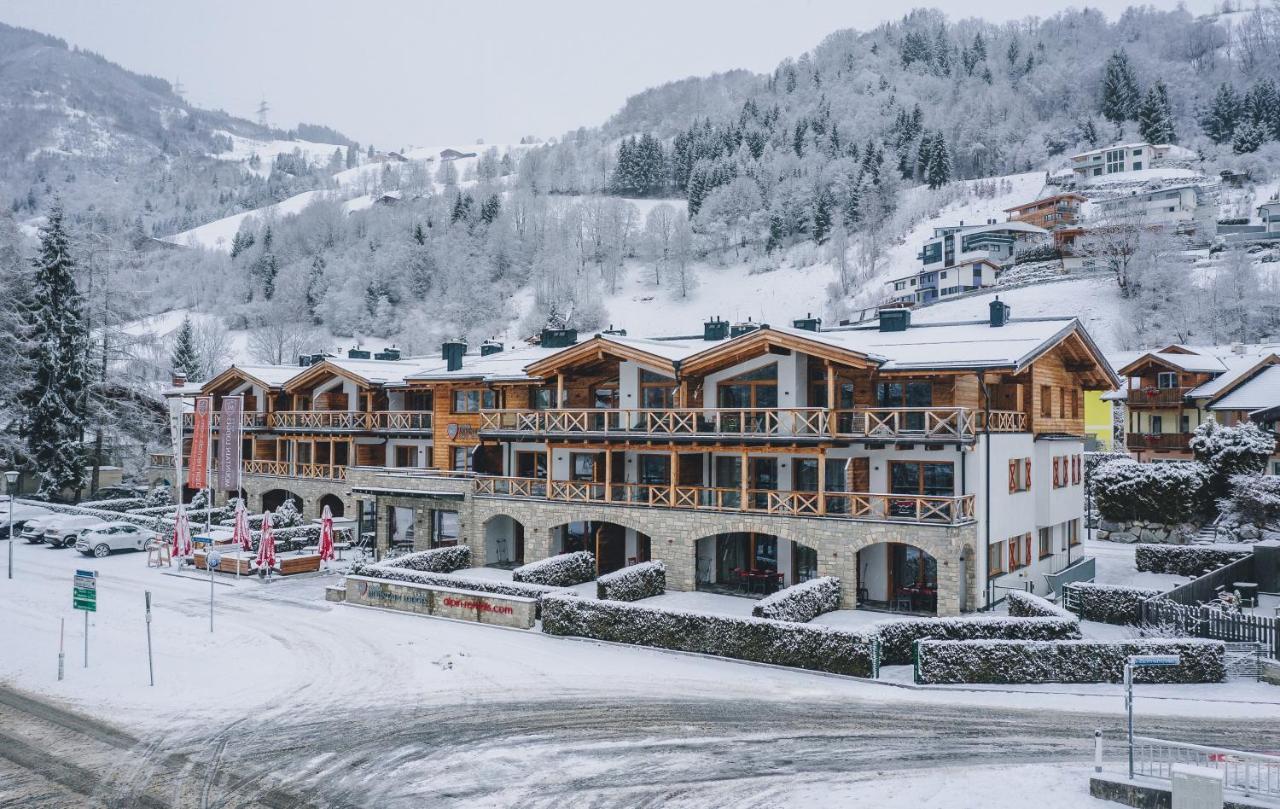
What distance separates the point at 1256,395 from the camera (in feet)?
143

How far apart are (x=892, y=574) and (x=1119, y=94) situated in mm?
148704

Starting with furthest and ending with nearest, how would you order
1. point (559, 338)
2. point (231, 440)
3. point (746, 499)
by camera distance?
point (559, 338) → point (231, 440) → point (746, 499)

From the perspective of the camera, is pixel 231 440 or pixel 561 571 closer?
pixel 561 571

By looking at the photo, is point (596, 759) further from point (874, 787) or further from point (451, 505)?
point (451, 505)

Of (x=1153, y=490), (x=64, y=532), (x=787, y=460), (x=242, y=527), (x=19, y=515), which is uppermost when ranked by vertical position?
(x=787, y=460)

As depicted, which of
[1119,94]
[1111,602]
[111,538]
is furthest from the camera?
[1119,94]

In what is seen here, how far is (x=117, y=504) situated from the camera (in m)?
47.2

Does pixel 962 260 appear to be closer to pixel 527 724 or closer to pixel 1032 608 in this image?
pixel 1032 608

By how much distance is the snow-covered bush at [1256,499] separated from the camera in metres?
34.6

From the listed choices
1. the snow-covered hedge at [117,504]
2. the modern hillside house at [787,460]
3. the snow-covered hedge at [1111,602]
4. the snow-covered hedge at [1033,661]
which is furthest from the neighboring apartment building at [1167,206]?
the snow-covered hedge at [117,504]

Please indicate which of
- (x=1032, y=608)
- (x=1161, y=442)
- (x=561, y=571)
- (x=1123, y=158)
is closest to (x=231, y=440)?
(x=561, y=571)

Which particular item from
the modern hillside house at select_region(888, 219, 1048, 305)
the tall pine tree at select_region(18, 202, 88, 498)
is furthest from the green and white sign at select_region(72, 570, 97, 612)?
the modern hillside house at select_region(888, 219, 1048, 305)

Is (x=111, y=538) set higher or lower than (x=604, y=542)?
lower

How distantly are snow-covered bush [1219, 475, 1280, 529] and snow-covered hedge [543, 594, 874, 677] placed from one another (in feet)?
80.1
